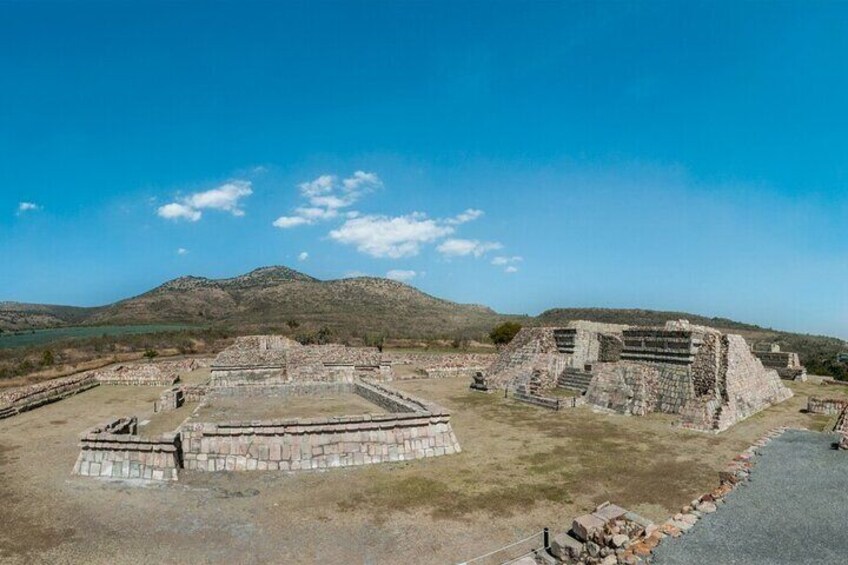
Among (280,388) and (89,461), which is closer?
(89,461)

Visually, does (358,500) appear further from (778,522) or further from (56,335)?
(56,335)

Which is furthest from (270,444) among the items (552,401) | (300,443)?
(552,401)

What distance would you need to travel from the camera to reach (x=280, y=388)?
19.5 meters

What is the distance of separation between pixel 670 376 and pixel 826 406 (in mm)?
5519

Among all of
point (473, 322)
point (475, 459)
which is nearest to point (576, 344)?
point (475, 459)

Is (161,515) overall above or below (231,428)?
below

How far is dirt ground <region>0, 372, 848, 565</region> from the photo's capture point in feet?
23.7

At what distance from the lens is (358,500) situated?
9078 mm

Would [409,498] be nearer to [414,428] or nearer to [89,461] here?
[414,428]

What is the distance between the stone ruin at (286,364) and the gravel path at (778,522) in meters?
15.4

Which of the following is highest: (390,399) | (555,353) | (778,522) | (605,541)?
(555,353)

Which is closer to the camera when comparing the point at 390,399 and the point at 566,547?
the point at 566,547

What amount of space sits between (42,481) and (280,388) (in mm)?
9673

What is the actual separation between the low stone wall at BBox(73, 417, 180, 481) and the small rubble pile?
7.72m
